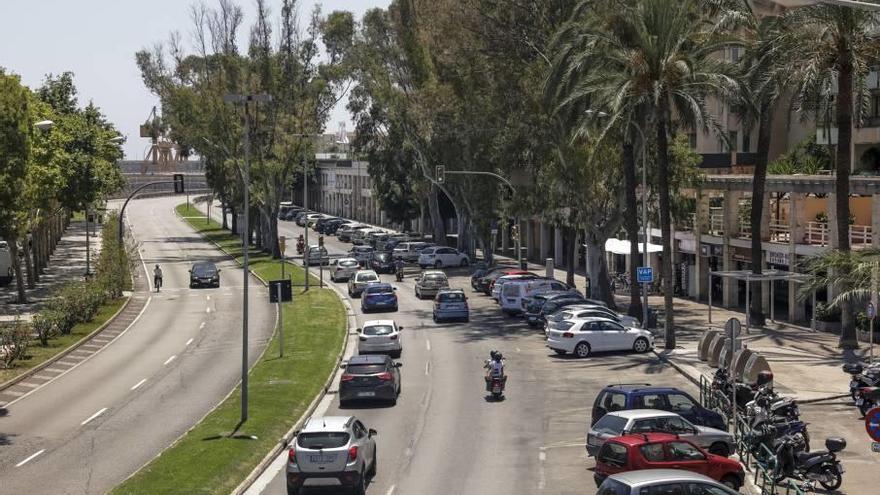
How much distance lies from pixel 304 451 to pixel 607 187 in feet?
128

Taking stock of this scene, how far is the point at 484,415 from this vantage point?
36594 millimetres

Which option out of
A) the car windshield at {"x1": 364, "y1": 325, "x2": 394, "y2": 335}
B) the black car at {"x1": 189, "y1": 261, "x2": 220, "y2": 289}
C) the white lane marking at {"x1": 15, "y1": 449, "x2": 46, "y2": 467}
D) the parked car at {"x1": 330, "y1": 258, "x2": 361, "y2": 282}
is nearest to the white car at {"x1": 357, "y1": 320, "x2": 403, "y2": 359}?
the car windshield at {"x1": 364, "y1": 325, "x2": 394, "y2": 335}

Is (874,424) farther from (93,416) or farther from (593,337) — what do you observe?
(593,337)

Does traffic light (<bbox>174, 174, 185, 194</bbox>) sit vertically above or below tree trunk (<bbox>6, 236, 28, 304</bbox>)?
above

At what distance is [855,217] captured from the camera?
6347 centimetres

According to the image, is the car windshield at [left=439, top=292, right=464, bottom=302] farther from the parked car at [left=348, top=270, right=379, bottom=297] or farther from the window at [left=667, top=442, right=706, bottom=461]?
the window at [left=667, top=442, right=706, bottom=461]

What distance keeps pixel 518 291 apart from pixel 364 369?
2523 centimetres

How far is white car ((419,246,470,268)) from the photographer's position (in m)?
92.8

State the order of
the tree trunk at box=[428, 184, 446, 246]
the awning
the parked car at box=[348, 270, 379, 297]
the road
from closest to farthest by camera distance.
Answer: the road, the awning, the parked car at box=[348, 270, 379, 297], the tree trunk at box=[428, 184, 446, 246]

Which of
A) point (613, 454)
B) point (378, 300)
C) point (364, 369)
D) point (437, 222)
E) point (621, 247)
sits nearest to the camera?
point (613, 454)

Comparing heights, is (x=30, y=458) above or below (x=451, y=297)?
below

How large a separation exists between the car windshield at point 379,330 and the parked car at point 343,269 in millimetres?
32705

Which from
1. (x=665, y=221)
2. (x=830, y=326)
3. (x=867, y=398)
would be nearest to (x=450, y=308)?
(x=665, y=221)

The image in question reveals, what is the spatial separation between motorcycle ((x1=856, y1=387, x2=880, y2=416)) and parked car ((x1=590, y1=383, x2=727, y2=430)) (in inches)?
221
